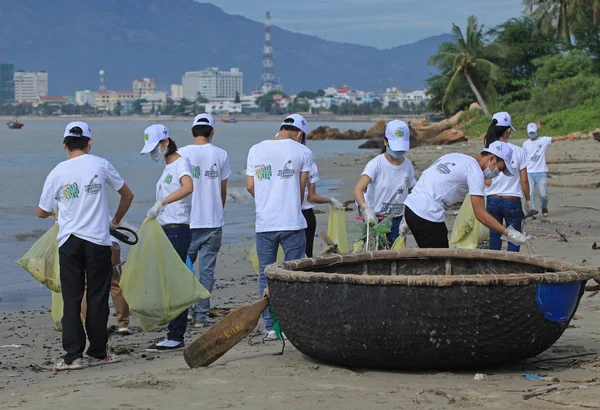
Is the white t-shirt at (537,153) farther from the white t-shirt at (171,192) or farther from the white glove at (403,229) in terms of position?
the white t-shirt at (171,192)

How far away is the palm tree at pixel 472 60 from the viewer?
55.8m

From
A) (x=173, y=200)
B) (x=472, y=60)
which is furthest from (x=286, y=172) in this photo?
(x=472, y=60)

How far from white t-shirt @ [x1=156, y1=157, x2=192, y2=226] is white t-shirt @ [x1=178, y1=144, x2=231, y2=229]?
402 mm

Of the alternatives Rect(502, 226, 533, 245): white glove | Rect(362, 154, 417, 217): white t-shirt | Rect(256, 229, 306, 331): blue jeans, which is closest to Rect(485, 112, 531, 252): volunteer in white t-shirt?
Rect(362, 154, 417, 217): white t-shirt

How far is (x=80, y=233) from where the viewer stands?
247 inches

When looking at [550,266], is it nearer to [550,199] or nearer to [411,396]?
[411,396]

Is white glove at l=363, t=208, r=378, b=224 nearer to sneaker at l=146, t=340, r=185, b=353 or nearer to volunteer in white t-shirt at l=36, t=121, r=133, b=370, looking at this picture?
sneaker at l=146, t=340, r=185, b=353

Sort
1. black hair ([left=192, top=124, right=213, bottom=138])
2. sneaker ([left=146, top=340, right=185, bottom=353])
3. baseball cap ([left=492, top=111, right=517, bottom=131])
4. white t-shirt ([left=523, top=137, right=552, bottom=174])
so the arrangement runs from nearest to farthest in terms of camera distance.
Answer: sneaker ([left=146, top=340, right=185, bottom=353]) < black hair ([left=192, top=124, right=213, bottom=138]) < baseball cap ([left=492, top=111, right=517, bottom=131]) < white t-shirt ([left=523, top=137, right=552, bottom=174])

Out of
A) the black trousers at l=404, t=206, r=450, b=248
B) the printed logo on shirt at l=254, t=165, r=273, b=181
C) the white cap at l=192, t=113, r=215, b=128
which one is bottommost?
the black trousers at l=404, t=206, r=450, b=248

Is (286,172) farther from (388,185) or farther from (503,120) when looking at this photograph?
(503,120)

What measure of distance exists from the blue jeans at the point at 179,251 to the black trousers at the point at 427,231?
1.68 m

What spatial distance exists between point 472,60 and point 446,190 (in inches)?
2004

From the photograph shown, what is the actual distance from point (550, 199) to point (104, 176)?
12.3 m

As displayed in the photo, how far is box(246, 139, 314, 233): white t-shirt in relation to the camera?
6902mm
